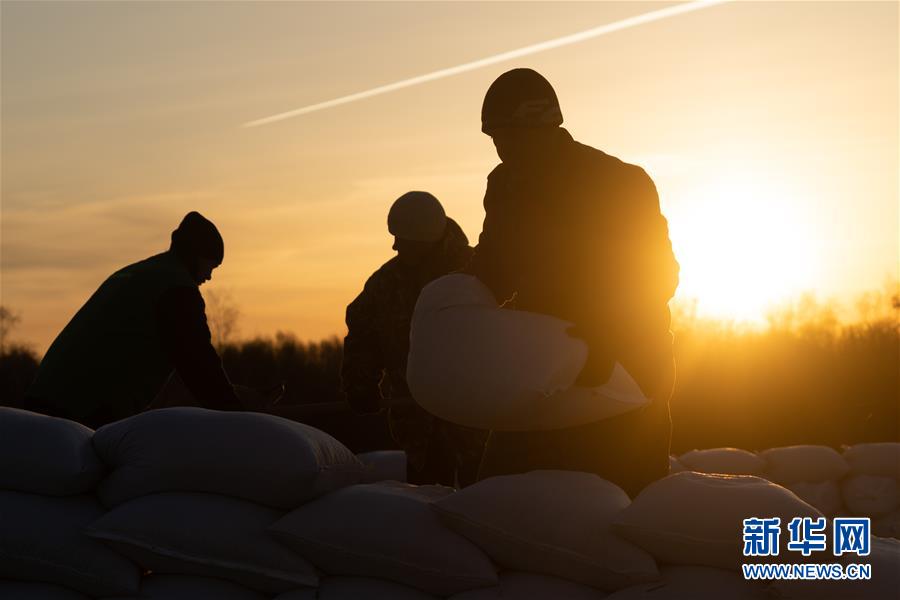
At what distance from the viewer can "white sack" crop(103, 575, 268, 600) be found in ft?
9.77

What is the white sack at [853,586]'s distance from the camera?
2629mm

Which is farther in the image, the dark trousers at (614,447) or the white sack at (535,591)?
the dark trousers at (614,447)

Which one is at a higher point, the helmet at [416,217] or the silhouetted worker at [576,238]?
the helmet at [416,217]

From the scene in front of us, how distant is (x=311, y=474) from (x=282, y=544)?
0.60ft

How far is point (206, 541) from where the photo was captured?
117 inches

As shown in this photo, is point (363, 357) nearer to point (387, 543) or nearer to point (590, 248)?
point (387, 543)

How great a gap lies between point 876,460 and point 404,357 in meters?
4.36

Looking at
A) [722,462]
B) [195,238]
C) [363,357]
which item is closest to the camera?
[195,238]

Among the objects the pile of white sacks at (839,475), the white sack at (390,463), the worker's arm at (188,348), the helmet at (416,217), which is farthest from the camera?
the pile of white sacks at (839,475)

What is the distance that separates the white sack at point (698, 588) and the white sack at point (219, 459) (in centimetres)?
80

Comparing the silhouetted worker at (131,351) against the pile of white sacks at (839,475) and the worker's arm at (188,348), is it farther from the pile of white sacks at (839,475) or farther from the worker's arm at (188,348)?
the pile of white sacks at (839,475)

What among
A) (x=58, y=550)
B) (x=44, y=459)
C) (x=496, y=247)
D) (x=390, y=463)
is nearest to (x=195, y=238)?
(x=44, y=459)

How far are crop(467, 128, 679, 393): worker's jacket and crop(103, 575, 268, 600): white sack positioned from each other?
0.97m

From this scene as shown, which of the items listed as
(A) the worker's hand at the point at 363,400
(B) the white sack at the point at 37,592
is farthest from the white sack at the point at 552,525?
(A) the worker's hand at the point at 363,400
